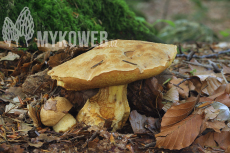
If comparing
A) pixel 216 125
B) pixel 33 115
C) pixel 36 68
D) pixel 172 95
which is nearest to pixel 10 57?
pixel 36 68

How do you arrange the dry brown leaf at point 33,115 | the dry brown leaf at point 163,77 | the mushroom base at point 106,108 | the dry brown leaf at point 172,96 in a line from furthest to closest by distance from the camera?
the dry brown leaf at point 163,77
the dry brown leaf at point 172,96
the mushroom base at point 106,108
the dry brown leaf at point 33,115

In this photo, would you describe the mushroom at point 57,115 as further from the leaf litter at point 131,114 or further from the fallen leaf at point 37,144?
the fallen leaf at point 37,144

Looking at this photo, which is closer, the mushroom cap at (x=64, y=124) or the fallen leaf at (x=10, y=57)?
the mushroom cap at (x=64, y=124)

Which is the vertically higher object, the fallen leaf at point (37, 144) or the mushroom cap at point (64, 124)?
the mushroom cap at point (64, 124)

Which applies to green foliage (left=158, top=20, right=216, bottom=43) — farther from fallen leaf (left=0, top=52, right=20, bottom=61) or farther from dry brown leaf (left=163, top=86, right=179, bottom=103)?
fallen leaf (left=0, top=52, right=20, bottom=61)

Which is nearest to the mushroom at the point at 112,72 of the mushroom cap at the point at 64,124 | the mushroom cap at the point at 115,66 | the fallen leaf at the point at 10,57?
the mushroom cap at the point at 115,66

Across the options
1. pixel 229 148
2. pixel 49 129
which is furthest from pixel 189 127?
pixel 49 129

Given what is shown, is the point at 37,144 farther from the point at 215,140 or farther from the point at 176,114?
the point at 215,140
